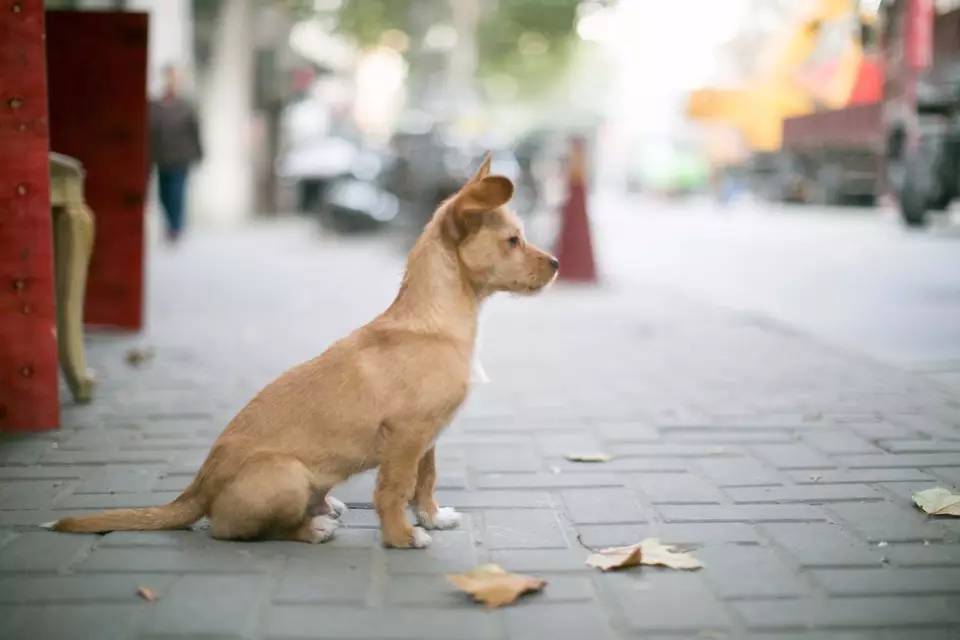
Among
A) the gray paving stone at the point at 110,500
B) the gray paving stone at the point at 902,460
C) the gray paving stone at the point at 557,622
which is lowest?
the gray paving stone at the point at 110,500

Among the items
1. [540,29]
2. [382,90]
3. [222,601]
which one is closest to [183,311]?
[222,601]

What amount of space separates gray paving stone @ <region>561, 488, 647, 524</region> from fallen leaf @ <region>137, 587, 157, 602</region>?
1.38m

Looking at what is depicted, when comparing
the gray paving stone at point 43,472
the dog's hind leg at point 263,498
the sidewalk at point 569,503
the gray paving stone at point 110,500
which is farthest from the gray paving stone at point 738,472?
the gray paving stone at point 43,472

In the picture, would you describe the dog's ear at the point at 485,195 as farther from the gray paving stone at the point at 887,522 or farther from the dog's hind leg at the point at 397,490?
the gray paving stone at the point at 887,522

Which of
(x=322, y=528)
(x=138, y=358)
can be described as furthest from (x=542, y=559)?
(x=138, y=358)

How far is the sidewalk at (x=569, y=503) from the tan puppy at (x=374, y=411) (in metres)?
0.09

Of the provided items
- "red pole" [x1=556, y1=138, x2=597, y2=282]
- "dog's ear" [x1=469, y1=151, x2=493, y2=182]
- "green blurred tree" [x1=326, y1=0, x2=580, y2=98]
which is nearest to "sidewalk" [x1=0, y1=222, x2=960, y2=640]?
"dog's ear" [x1=469, y1=151, x2=493, y2=182]

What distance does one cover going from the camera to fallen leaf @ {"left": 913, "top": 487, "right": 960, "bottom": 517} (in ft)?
11.3

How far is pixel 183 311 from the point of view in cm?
880

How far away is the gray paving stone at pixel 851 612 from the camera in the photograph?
2.61 m

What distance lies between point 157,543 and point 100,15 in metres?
4.82

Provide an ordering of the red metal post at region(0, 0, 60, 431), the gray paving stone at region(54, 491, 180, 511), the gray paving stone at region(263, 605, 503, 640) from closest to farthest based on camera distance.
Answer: the gray paving stone at region(263, 605, 503, 640), the gray paving stone at region(54, 491, 180, 511), the red metal post at region(0, 0, 60, 431)

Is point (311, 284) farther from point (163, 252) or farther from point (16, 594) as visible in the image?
point (16, 594)

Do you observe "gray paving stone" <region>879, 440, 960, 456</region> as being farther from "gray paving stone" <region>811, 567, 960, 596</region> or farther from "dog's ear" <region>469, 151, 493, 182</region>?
"dog's ear" <region>469, 151, 493, 182</region>
